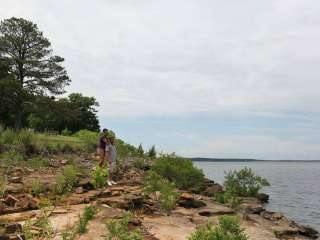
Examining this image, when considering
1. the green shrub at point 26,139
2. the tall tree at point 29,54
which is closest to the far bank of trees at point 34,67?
the tall tree at point 29,54

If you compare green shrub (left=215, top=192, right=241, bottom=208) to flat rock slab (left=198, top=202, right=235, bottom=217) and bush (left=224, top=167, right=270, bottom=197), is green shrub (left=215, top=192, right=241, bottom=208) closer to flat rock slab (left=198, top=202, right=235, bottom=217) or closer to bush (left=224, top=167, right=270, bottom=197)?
flat rock slab (left=198, top=202, right=235, bottom=217)

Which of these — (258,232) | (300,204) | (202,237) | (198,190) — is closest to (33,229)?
(202,237)

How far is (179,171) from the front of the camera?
2342 centimetres

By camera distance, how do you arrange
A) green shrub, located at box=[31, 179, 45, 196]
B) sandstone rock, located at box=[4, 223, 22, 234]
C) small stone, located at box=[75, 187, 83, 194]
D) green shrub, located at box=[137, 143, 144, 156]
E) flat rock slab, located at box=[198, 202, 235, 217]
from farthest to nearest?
green shrub, located at box=[137, 143, 144, 156], flat rock slab, located at box=[198, 202, 235, 217], small stone, located at box=[75, 187, 83, 194], green shrub, located at box=[31, 179, 45, 196], sandstone rock, located at box=[4, 223, 22, 234]

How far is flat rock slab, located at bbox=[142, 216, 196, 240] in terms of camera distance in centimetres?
1077

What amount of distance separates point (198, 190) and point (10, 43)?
96.5 ft

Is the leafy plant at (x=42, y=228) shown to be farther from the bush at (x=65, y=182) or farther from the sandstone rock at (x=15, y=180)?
the sandstone rock at (x=15, y=180)

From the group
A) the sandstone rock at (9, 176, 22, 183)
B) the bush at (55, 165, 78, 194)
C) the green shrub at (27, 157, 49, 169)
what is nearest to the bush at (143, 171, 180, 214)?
the bush at (55, 165, 78, 194)

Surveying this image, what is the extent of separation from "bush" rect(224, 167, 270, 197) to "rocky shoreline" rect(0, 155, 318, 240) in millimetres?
10693

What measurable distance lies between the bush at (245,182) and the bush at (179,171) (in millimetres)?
5973

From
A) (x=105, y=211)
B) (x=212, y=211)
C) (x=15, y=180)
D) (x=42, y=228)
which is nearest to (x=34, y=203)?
(x=105, y=211)

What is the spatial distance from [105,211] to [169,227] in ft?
5.25

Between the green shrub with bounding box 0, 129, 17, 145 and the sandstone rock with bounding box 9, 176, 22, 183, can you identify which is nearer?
the sandstone rock with bounding box 9, 176, 22, 183

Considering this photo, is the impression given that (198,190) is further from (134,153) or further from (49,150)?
(134,153)
